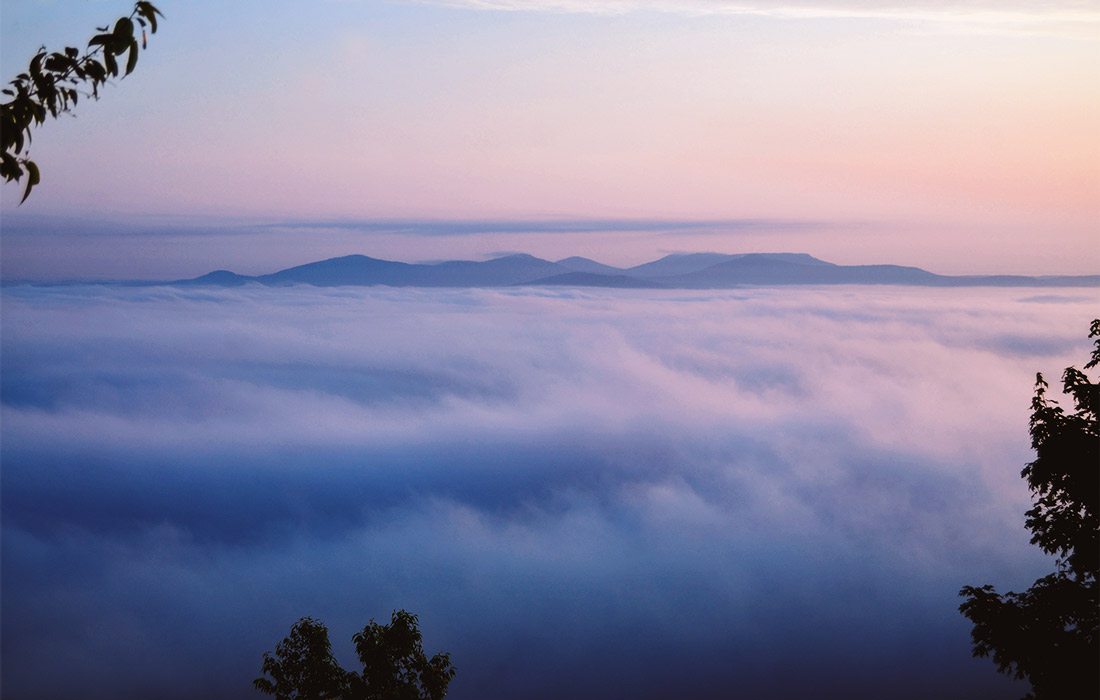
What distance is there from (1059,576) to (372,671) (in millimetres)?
12367

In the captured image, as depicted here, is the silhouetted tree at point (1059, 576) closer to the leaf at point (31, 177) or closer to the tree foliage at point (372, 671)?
the tree foliage at point (372, 671)

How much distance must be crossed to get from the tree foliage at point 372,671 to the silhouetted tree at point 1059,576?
1002 cm

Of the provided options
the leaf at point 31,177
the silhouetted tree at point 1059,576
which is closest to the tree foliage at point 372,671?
the silhouetted tree at point 1059,576

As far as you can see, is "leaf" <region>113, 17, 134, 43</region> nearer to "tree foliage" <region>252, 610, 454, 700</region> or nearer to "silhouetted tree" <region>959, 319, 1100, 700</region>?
"silhouetted tree" <region>959, 319, 1100, 700</region>

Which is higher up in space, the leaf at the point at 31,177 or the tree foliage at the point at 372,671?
the leaf at the point at 31,177

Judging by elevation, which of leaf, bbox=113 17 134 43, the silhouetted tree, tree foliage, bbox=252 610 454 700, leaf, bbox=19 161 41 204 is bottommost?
tree foliage, bbox=252 610 454 700

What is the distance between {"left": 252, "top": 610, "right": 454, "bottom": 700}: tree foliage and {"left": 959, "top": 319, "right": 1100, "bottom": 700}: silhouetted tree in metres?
10.0

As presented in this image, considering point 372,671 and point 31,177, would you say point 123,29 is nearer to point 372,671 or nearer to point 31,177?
point 31,177

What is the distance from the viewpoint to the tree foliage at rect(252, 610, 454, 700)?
19.3 metres

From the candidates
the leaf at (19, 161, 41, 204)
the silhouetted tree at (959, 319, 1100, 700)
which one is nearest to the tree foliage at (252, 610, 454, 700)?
the silhouetted tree at (959, 319, 1100, 700)

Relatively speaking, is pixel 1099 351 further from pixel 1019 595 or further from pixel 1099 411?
pixel 1019 595

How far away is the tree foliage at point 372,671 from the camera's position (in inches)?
759

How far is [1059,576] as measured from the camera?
49.5 ft

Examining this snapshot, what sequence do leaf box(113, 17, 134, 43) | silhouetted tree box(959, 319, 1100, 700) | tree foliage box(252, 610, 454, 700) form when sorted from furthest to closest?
tree foliage box(252, 610, 454, 700) < silhouetted tree box(959, 319, 1100, 700) < leaf box(113, 17, 134, 43)
